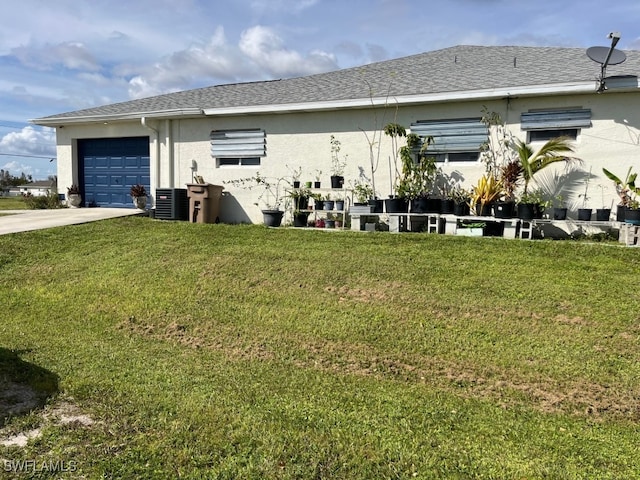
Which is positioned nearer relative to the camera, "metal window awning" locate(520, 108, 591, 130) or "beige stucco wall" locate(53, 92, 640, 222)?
"beige stucco wall" locate(53, 92, 640, 222)

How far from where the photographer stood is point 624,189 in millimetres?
8852

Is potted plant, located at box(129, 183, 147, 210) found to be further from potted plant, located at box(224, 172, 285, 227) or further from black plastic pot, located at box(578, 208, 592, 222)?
black plastic pot, located at box(578, 208, 592, 222)

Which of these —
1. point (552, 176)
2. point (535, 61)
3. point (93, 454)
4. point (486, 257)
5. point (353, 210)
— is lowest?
point (93, 454)

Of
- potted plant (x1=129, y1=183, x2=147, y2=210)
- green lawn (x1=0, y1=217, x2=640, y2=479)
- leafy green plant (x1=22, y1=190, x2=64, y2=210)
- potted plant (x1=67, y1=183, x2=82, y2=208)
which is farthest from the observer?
leafy green plant (x1=22, y1=190, x2=64, y2=210)

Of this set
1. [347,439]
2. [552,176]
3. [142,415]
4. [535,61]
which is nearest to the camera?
[347,439]

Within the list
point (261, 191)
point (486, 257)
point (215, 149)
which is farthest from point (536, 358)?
point (215, 149)

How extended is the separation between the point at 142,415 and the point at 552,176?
896cm

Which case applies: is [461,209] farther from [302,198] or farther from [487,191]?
[302,198]

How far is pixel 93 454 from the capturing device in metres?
2.88

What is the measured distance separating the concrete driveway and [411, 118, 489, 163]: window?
7733mm

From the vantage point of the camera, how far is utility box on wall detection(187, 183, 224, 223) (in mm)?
11625

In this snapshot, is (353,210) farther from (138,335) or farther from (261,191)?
(138,335)

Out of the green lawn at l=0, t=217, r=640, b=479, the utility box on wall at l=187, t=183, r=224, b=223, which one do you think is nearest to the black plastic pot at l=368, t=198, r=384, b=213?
the green lawn at l=0, t=217, r=640, b=479

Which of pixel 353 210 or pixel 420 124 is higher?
pixel 420 124
